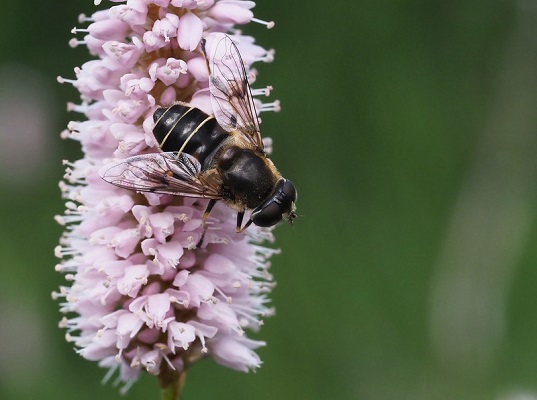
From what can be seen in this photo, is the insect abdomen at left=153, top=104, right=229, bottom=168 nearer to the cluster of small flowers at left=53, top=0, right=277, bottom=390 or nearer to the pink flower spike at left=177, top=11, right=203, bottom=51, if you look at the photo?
the cluster of small flowers at left=53, top=0, right=277, bottom=390

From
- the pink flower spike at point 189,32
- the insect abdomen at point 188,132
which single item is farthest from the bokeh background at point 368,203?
the pink flower spike at point 189,32

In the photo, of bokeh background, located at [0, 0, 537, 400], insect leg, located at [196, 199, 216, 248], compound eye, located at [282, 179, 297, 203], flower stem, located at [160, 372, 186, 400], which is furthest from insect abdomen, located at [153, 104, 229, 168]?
bokeh background, located at [0, 0, 537, 400]

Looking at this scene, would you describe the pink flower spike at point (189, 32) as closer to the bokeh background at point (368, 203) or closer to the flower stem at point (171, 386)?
the flower stem at point (171, 386)


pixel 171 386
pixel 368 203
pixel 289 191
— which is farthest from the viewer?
pixel 368 203

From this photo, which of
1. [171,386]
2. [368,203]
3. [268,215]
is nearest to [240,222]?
[268,215]

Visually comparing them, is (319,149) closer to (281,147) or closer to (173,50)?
(281,147)

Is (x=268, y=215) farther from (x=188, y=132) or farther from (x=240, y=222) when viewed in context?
(x=188, y=132)
